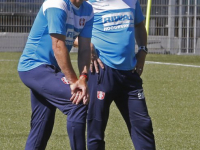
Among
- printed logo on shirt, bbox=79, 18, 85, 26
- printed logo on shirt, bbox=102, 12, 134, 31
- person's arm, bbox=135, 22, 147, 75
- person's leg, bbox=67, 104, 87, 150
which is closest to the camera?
person's leg, bbox=67, 104, 87, 150

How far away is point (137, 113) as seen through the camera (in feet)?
18.3

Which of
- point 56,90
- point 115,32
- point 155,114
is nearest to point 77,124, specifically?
point 56,90

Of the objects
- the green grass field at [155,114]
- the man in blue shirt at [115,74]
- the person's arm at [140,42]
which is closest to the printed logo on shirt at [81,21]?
the man in blue shirt at [115,74]

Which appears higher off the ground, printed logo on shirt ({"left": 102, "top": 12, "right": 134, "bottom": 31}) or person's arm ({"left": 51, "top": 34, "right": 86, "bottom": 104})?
printed logo on shirt ({"left": 102, "top": 12, "right": 134, "bottom": 31})

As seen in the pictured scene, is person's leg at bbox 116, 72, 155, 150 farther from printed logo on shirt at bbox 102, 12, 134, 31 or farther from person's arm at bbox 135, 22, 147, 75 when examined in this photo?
printed logo on shirt at bbox 102, 12, 134, 31

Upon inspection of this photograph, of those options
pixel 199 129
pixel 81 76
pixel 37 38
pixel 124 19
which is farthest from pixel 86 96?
pixel 199 129

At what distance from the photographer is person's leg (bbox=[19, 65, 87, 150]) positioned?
16.0ft

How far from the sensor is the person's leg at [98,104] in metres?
5.59

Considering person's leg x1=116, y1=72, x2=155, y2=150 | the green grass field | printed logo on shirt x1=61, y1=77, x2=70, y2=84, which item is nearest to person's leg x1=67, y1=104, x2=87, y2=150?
printed logo on shirt x1=61, y1=77, x2=70, y2=84

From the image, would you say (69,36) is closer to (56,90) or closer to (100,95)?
(56,90)

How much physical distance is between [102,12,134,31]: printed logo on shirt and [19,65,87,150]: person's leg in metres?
0.77

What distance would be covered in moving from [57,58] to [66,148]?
254cm

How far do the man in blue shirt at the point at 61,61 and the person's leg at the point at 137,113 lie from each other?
66 centimetres

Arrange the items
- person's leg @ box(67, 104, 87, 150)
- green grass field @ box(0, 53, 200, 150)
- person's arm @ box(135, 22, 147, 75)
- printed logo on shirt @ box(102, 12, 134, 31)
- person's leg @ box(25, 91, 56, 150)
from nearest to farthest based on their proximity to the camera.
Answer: person's leg @ box(67, 104, 87, 150), person's leg @ box(25, 91, 56, 150), printed logo on shirt @ box(102, 12, 134, 31), person's arm @ box(135, 22, 147, 75), green grass field @ box(0, 53, 200, 150)
